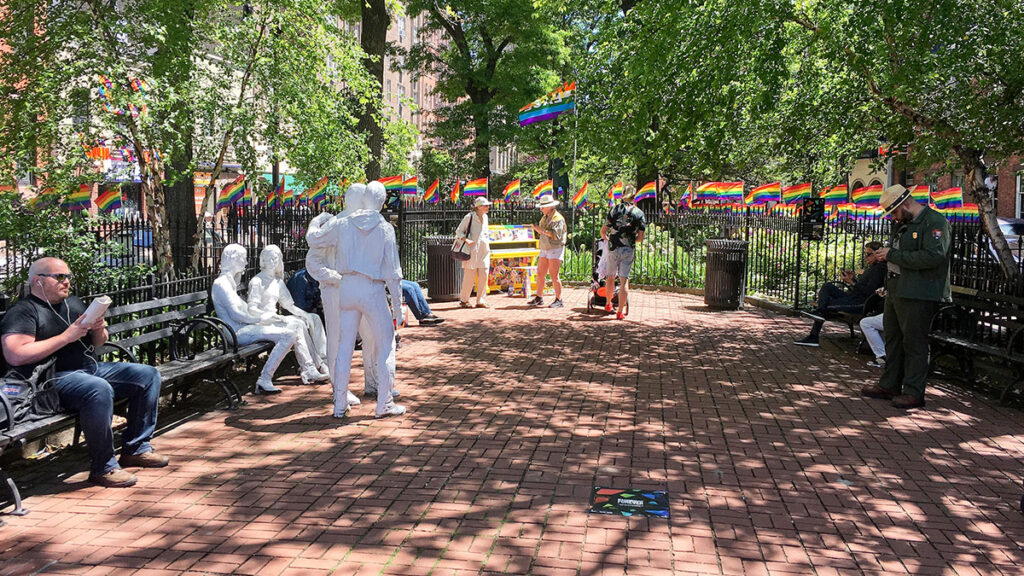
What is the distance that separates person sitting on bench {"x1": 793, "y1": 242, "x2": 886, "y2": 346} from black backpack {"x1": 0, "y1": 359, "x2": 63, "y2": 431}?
870cm

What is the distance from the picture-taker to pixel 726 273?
584 inches

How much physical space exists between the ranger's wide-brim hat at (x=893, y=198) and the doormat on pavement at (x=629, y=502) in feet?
13.2

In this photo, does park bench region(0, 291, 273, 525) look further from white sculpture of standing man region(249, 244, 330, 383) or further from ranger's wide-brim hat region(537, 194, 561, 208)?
ranger's wide-brim hat region(537, 194, 561, 208)

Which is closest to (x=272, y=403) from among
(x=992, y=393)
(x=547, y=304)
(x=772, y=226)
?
(x=992, y=393)

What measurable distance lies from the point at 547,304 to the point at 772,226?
473 cm

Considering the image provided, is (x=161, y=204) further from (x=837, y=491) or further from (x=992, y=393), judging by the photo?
(x=992, y=393)

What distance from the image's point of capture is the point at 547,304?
1503cm

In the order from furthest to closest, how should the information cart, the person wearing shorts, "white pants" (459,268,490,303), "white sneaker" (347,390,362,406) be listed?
the information cart → "white pants" (459,268,490,303) → the person wearing shorts → "white sneaker" (347,390,362,406)

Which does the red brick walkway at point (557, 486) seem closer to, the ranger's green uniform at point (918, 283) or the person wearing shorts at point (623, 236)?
the ranger's green uniform at point (918, 283)

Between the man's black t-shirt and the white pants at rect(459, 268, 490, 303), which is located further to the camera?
the white pants at rect(459, 268, 490, 303)

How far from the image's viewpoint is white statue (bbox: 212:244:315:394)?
7.70m

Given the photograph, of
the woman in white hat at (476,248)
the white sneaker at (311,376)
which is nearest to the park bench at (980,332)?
the white sneaker at (311,376)

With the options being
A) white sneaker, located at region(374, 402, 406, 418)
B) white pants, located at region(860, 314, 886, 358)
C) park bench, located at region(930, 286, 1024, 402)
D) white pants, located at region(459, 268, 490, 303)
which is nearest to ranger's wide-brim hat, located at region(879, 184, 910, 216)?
park bench, located at region(930, 286, 1024, 402)

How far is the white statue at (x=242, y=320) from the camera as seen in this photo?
25.3 feet
